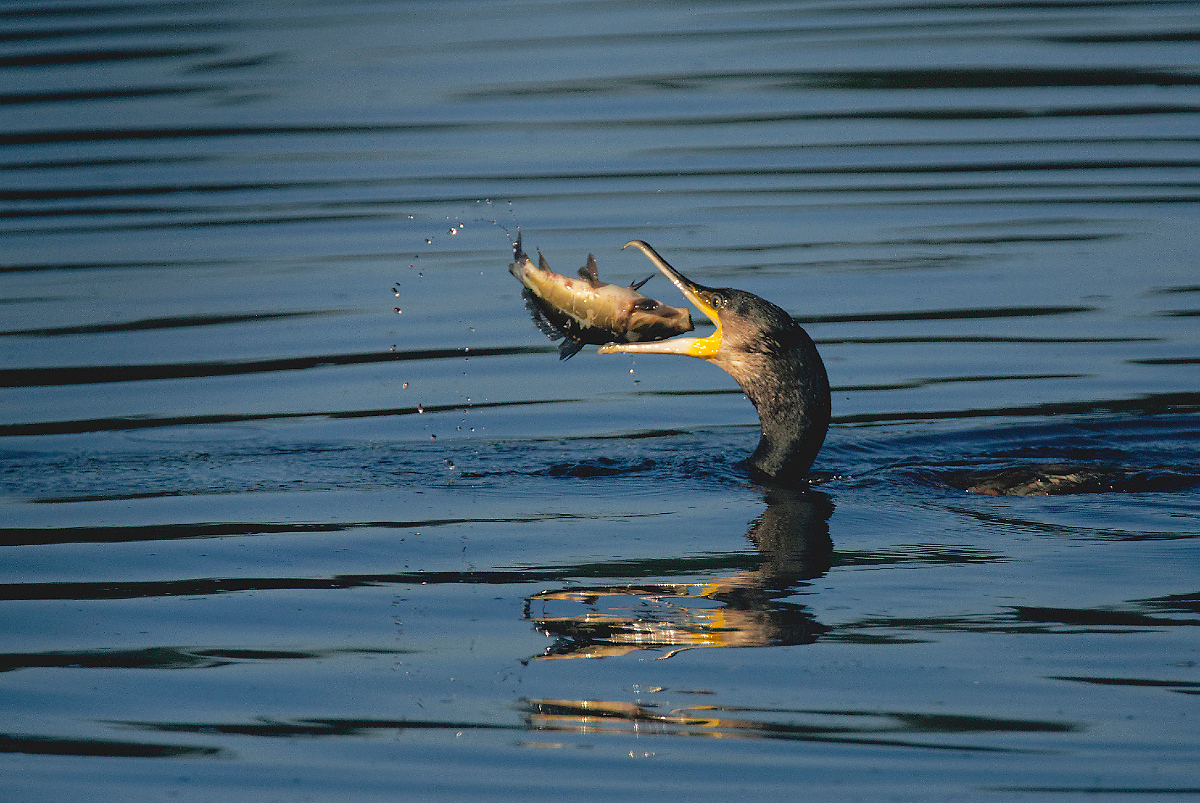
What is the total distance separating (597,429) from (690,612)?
2802mm

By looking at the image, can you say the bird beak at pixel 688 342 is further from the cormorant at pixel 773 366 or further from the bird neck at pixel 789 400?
the bird neck at pixel 789 400

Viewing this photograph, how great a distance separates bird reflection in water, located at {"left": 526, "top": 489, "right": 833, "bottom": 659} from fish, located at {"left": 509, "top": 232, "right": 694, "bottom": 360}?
1.05 m

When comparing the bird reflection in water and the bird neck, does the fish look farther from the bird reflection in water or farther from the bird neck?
the bird reflection in water

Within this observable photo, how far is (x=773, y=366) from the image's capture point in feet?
25.2

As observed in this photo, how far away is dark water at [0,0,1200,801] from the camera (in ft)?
16.4

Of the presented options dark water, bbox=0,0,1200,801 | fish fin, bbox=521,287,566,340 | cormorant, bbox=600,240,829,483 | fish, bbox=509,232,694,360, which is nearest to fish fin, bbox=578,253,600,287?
fish, bbox=509,232,694,360

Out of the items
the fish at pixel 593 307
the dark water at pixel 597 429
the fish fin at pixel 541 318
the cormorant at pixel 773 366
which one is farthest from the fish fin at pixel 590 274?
the dark water at pixel 597 429

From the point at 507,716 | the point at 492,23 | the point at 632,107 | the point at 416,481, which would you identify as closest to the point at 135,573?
the point at 416,481

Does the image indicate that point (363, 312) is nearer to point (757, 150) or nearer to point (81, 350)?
point (81, 350)

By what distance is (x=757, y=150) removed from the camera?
580 inches

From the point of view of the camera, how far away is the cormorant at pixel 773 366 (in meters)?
7.59

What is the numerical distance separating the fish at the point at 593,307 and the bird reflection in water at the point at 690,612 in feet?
3.45

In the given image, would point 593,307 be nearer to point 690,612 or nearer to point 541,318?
point 541,318

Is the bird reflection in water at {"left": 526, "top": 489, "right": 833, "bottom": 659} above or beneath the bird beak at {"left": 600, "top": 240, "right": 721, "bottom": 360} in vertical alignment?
beneath
